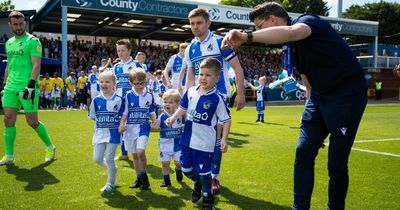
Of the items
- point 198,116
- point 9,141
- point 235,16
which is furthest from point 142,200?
point 235,16

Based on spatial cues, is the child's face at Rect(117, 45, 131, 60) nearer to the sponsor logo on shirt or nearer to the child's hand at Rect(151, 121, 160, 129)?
the child's hand at Rect(151, 121, 160, 129)

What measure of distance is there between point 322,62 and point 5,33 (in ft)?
98.4

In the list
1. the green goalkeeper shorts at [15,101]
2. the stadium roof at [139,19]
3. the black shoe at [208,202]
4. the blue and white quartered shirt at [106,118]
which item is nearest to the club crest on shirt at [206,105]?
the black shoe at [208,202]

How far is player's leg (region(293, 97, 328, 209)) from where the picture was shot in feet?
12.2

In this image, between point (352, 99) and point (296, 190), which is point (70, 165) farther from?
point (352, 99)

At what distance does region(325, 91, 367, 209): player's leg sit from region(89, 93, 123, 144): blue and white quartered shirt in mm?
2893

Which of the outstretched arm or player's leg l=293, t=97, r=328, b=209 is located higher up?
the outstretched arm

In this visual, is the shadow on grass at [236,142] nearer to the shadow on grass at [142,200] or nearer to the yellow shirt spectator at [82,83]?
the shadow on grass at [142,200]

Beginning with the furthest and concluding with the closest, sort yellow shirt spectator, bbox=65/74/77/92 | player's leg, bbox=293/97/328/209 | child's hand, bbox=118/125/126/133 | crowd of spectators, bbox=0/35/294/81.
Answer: crowd of spectators, bbox=0/35/294/81 < yellow shirt spectator, bbox=65/74/77/92 < child's hand, bbox=118/125/126/133 < player's leg, bbox=293/97/328/209

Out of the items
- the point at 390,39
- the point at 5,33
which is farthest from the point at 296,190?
the point at 390,39

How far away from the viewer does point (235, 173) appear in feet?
20.7

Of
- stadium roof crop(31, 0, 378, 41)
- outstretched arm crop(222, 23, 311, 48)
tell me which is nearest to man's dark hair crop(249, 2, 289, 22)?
outstretched arm crop(222, 23, 311, 48)

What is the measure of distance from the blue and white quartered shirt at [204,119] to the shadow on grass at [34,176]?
2.34m

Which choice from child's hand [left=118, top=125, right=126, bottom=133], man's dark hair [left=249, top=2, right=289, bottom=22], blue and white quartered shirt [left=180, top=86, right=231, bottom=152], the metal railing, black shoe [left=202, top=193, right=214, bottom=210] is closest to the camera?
man's dark hair [left=249, top=2, right=289, bottom=22]
